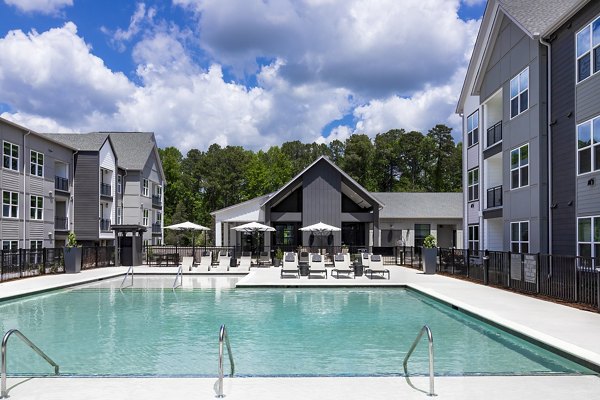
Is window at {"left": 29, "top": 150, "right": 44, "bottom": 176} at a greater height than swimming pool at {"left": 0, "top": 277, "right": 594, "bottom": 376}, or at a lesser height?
greater

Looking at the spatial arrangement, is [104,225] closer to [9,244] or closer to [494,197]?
[9,244]

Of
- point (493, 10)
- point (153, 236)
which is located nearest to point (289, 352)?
point (493, 10)

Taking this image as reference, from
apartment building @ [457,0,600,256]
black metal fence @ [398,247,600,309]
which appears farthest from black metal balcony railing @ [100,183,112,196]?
black metal fence @ [398,247,600,309]

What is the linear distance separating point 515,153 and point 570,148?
13.8 ft

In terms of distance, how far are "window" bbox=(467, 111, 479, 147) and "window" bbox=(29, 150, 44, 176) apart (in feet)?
85.7

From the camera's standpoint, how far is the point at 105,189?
4294 centimetres

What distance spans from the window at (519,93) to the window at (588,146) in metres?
4.04

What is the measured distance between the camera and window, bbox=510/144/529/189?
21.8 meters

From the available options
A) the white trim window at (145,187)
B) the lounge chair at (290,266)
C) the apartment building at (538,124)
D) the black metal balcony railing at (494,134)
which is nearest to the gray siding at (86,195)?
the white trim window at (145,187)

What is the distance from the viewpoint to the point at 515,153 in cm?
2286

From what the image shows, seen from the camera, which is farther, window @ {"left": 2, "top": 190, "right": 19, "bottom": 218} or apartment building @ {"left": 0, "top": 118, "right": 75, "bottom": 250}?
apartment building @ {"left": 0, "top": 118, "right": 75, "bottom": 250}

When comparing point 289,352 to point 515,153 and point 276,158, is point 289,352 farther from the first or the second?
point 276,158

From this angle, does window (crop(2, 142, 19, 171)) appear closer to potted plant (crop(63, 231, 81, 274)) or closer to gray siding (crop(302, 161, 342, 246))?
potted plant (crop(63, 231, 81, 274))

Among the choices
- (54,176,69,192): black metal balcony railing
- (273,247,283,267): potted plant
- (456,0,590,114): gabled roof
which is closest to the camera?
(456,0,590,114): gabled roof
